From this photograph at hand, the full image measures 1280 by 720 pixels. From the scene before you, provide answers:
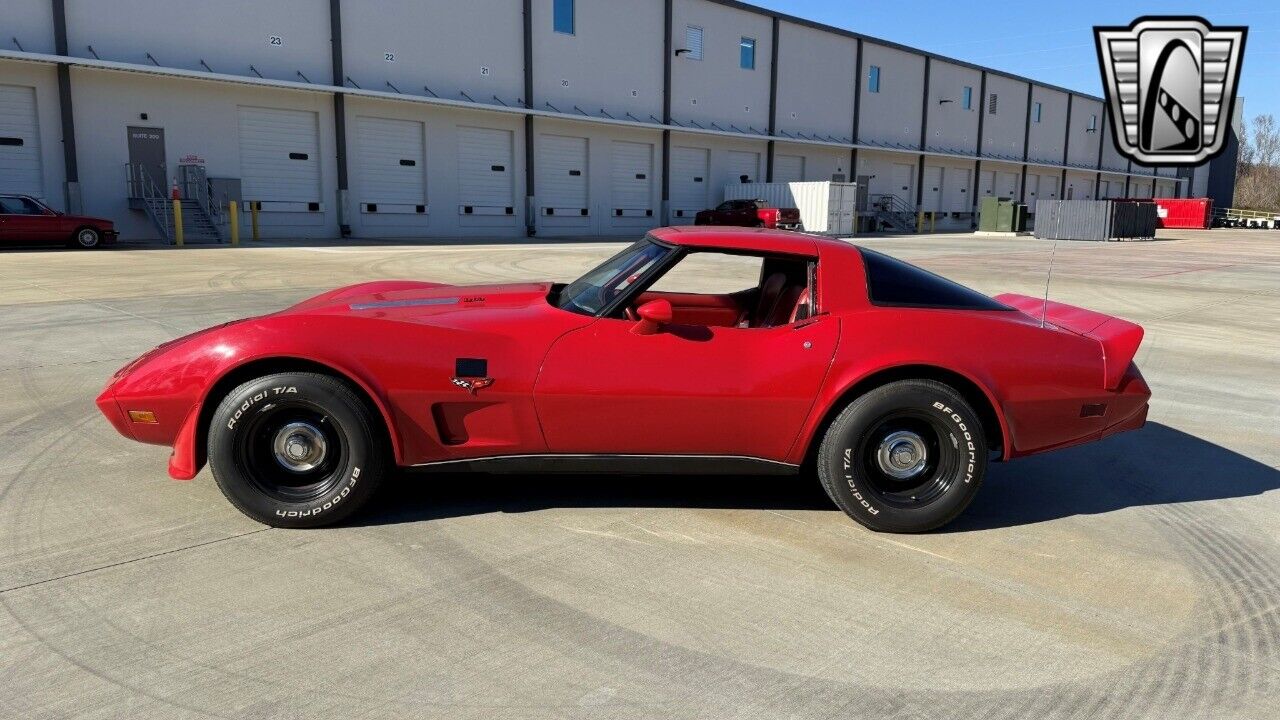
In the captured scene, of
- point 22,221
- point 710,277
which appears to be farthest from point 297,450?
point 22,221

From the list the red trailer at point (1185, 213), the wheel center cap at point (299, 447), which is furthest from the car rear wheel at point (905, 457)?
the red trailer at point (1185, 213)

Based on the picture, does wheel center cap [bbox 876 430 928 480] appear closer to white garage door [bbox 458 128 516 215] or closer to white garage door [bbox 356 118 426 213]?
white garage door [bbox 356 118 426 213]

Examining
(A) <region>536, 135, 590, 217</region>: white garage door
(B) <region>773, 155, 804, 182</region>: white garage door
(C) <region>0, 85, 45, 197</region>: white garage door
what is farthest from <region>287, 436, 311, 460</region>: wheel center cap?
(B) <region>773, 155, 804, 182</region>: white garage door

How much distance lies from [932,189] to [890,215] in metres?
7.86

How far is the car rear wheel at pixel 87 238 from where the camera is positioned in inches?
822

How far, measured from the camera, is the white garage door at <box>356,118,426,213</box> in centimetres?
2916

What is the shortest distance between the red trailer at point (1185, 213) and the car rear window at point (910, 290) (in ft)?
219

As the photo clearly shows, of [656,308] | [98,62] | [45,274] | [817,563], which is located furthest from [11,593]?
[98,62]

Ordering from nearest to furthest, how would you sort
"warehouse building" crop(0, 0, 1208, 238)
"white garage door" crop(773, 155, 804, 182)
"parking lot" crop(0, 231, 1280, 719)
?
"parking lot" crop(0, 231, 1280, 719), "warehouse building" crop(0, 0, 1208, 238), "white garage door" crop(773, 155, 804, 182)

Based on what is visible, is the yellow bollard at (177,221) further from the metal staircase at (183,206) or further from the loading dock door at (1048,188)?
the loading dock door at (1048,188)

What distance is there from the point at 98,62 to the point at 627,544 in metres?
25.4

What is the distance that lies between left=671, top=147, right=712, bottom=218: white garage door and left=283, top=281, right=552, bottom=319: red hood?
34687 millimetres

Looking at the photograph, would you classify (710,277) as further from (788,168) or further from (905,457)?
(788,168)

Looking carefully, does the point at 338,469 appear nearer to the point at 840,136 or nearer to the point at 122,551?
the point at 122,551
